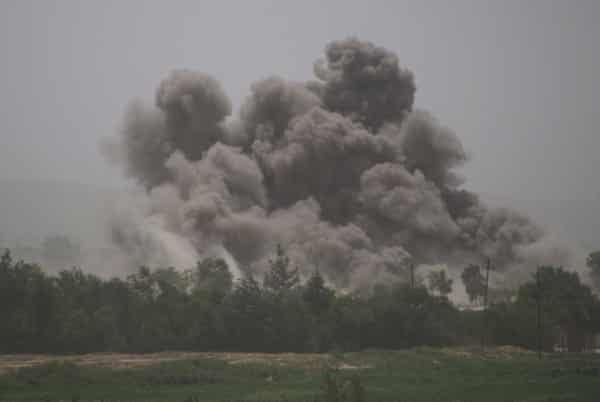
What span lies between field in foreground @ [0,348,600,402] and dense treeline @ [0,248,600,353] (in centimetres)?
382

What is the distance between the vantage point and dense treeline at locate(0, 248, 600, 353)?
150 ft

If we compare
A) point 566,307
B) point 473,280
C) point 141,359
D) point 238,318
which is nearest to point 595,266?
point 473,280

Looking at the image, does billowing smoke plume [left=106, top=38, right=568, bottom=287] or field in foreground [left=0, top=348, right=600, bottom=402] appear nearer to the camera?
field in foreground [left=0, top=348, right=600, bottom=402]

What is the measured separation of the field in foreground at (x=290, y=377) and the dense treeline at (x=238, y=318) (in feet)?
12.5

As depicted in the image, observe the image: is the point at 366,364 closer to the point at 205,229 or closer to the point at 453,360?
the point at 453,360

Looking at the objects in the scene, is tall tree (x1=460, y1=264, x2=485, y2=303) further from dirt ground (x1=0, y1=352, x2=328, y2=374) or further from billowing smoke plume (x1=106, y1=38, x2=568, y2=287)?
dirt ground (x1=0, y1=352, x2=328, y2=374)

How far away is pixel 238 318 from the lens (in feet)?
163

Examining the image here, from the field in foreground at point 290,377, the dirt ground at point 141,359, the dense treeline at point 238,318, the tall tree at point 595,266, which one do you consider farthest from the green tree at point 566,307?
the tall tree at point 595,266

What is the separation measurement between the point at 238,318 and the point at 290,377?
1539 centimetres

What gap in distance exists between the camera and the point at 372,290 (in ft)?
214

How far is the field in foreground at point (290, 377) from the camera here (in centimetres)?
2788

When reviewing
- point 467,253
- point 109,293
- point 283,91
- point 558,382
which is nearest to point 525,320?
point 467,253

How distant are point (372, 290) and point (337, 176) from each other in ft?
47.6

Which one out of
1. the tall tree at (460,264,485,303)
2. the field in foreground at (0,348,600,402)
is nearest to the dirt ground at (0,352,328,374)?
the field in foreground at (0,348,600,402)
